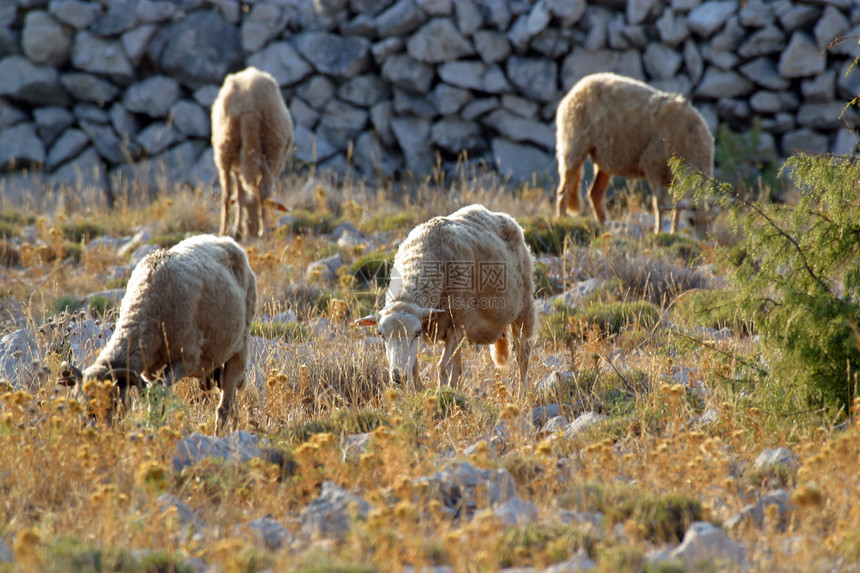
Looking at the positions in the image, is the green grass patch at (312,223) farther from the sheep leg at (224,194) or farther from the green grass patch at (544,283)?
the green grass patch at (544,283)

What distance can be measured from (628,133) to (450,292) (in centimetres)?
546

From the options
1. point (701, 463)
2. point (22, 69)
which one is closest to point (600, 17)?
point (22, 69)

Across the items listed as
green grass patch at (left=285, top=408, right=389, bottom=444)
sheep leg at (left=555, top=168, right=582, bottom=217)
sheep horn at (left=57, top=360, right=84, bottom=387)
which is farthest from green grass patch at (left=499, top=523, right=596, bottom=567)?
sheep leg at (left=555, top=168, right=582, bottom=217)

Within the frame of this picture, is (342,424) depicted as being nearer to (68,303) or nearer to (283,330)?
(283,330)

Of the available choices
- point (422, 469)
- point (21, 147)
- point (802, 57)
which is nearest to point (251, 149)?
point (422, 469)

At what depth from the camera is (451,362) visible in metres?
5.79

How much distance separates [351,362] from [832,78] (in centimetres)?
1079

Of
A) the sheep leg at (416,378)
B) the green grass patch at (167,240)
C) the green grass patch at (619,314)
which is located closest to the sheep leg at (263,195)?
the green grass patch at (167,240)

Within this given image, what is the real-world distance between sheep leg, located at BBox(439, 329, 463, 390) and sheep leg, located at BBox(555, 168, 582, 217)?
5.34 metres

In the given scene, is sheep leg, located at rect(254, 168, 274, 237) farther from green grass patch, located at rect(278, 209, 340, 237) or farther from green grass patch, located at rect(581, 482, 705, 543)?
green grass patch, located at rect(581, 482, 705, 543)

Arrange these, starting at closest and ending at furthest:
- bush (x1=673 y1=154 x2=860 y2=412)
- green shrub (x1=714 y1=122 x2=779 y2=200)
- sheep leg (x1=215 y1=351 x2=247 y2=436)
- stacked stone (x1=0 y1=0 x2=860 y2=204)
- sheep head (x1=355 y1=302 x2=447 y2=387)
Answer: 1. bush (x1=673 y1=154 x2=860 y2=412)
2. sheep head (x1=355 y1=302 x2=447 y2=387)
3. sheep leg (x1=215 y1=351 x2=247 y2=436)
4. green shrub (x1=714 y1=122 x2=779 y2=200)
5. stacked stone (x1=0 y1=0 x2=860 y2=204)

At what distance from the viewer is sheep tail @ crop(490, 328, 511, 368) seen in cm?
645

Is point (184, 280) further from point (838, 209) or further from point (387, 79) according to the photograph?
point (387, 79)

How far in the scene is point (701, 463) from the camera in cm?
366
